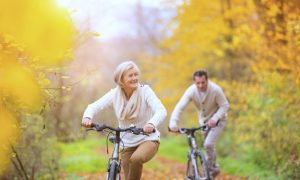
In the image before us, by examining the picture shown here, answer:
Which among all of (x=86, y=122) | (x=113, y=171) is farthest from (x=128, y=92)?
(x=113, y=171)

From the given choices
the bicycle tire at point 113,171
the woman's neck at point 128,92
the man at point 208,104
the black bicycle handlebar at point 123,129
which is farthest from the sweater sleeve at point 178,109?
the bicycle tire at point 113,171

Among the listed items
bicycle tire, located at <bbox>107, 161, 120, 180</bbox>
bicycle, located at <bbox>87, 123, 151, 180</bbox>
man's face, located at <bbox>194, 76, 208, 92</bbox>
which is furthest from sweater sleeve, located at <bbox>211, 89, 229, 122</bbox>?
bicycle tire, located at <bbox>107, 161, 120, 180</bbox>

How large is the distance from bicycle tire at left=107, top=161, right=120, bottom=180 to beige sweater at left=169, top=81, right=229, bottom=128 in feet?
11.5

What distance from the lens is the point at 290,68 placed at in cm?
1147

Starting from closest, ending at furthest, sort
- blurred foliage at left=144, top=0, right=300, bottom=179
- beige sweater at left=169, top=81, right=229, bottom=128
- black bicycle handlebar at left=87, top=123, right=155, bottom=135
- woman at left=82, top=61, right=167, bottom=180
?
black bicycle handlebar at left=87, top=123, right=155, bottom=135 < woman at left=82, top=61, right=167, bottom=180 < beige sweater at left=169, top=81, right=229, bottom=128 < blurred foliage at left=144, top=0, right=300, bottom=179

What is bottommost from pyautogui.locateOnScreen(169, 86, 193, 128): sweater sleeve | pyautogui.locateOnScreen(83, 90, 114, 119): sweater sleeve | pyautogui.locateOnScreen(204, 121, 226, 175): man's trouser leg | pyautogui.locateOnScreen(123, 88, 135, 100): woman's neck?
pyautogui.locateOnScreen(204, 121, 226, 175): man's trouser leg

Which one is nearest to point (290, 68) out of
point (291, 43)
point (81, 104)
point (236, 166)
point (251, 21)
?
point (291, 43)

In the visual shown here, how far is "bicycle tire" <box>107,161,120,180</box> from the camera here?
5.87 meters

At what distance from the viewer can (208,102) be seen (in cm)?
976

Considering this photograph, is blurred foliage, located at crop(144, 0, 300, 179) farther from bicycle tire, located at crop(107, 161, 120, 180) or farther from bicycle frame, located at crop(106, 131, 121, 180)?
bicycle tire, located at crop(107, 161, 120, 180)

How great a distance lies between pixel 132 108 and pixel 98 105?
1.37 feet

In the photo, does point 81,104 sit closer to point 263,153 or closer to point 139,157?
point 263,153

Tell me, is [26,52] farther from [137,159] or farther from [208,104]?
[208,104]

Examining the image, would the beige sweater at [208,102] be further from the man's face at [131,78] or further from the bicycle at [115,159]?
the bicycle at [115,159]
